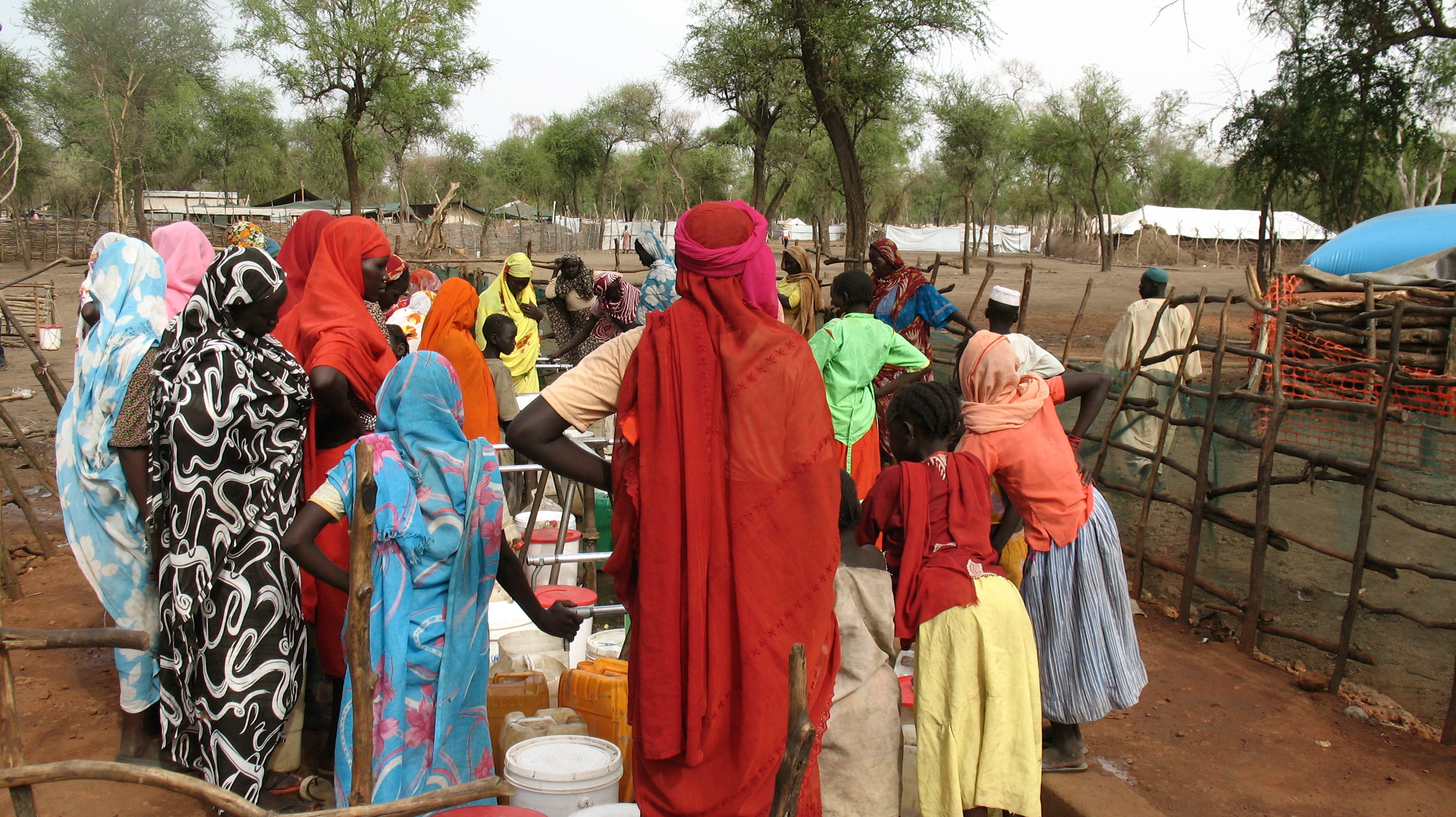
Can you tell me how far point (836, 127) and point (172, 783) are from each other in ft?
47.6

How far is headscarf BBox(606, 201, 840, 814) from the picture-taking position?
1833 millimetres

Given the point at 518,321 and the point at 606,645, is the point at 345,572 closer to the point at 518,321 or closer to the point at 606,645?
the point at 606,645

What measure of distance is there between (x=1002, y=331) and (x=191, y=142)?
37542 mm

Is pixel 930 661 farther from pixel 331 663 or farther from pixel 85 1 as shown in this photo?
pixel 85 1

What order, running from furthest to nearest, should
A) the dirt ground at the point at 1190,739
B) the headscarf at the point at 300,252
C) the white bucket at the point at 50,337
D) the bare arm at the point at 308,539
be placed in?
the white bucket at the point at 50,337 < the headscarf at the point at 300,252 < the dirt ground at the point at 1190,739 < the bare arm at the point at 308,539

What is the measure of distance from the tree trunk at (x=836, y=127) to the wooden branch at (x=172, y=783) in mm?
13419

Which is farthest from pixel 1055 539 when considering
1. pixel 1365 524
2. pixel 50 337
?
pixel 50 337

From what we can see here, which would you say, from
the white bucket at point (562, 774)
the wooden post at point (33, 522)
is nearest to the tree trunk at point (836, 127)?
the wooden post at point (33, 522)

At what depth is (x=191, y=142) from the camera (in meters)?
34.5

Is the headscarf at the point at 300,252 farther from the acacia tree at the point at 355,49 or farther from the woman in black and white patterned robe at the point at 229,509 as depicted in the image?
the acacia tree at the point at 355,49

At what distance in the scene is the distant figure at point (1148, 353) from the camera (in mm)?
6633

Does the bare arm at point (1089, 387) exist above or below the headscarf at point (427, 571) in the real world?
above

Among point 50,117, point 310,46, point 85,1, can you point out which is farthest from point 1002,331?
point 50,117

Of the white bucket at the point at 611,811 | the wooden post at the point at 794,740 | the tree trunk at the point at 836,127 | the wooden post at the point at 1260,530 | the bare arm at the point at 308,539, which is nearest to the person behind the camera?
the wooden post at the point at 794,740
